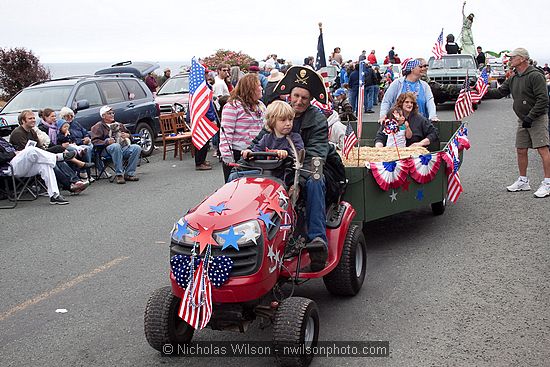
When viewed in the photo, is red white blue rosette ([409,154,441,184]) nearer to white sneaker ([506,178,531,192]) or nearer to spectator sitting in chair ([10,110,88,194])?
white sneaker ([506,178,531,192])

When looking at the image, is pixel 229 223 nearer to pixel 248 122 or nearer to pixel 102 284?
pixel 102 284

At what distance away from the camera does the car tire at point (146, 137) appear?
1641 cm

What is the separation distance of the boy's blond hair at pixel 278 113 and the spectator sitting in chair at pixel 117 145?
25.6 feet

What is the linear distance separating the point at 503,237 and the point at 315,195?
3.46 meters

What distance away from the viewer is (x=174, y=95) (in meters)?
20.8

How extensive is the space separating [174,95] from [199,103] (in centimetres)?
1386

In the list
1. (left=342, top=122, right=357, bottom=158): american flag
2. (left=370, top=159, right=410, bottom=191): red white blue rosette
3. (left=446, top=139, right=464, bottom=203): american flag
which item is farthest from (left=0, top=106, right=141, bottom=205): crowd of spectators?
(left=446, top=139, right=464, bottom=203): american flag

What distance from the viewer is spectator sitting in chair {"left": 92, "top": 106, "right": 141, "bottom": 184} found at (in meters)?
12.9

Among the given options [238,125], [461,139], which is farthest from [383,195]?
[461,139]

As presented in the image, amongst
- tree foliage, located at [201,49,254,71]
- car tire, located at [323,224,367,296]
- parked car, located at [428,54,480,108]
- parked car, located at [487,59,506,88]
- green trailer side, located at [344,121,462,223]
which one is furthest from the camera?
parked car, located at [487,59,506,88]

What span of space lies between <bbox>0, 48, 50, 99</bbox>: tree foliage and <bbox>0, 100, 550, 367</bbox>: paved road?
15096mm

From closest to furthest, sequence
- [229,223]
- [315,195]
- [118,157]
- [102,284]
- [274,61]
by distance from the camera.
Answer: [229,223]
[315,195]
[102,284]
[118,157]
[274,61]

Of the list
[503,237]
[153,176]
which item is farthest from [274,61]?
[503,237]

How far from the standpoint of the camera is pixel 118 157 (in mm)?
12992
